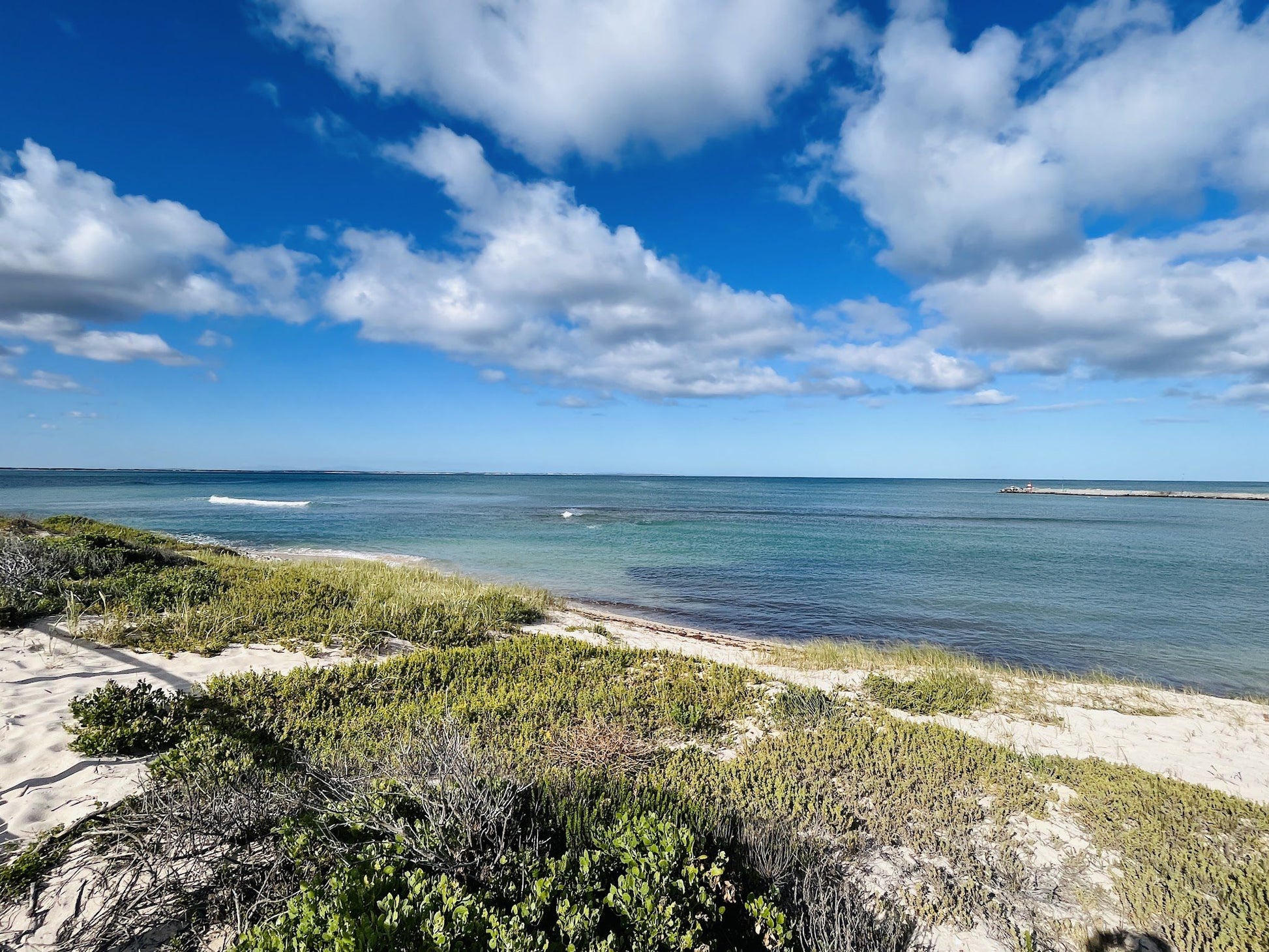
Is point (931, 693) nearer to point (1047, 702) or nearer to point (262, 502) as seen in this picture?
point (1047, 702)

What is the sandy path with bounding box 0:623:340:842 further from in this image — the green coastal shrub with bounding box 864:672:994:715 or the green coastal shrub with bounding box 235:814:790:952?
the green coastal shrub with bounding box 864:672:994:715

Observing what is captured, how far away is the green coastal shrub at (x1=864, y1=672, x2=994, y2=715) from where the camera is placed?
33.3 feet

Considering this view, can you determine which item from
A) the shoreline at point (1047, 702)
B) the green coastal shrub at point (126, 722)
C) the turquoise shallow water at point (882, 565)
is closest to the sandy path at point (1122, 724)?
the shoreline at point (1047, 702)

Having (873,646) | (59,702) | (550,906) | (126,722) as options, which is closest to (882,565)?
(873,646)

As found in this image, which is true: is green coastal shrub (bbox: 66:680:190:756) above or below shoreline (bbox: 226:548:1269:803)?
above

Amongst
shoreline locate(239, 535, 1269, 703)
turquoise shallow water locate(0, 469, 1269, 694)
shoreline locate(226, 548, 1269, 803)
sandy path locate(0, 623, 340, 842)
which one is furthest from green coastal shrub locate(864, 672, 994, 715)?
sandy path locate(0, 623, 340, 842)

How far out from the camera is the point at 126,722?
673cm

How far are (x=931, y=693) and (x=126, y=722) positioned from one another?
12477 millimetres

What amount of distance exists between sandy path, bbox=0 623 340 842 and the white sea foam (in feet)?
214

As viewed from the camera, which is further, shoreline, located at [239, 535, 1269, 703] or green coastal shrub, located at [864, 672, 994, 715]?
shoreline, located at [239, 535, 1269, 703]

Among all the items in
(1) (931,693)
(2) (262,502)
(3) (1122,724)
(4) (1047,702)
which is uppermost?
(1) (931,693)

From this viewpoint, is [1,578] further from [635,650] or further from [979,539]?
[979,539]

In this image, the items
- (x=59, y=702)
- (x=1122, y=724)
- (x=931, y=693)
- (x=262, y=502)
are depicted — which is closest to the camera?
(x=59, y=702)

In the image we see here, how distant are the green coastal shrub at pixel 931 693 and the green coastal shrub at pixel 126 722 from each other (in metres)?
10.9
